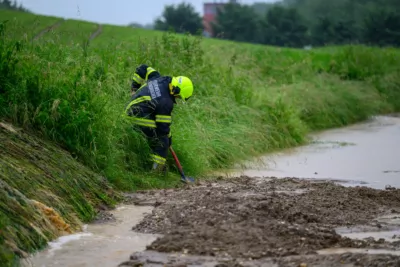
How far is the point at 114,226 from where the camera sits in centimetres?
902

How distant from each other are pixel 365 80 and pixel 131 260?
19.7 meters

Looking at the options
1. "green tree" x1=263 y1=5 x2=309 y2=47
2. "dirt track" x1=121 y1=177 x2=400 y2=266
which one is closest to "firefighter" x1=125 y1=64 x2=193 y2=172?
"dirt track" x1=121 y1=177 x2=400 y2=266

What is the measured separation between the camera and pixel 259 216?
28.4ft

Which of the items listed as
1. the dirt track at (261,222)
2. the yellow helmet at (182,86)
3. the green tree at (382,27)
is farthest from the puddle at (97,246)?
the green tree at (382,27)

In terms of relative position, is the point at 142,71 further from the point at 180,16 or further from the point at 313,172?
the point at 180,16

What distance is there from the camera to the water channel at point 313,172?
7.77 meters

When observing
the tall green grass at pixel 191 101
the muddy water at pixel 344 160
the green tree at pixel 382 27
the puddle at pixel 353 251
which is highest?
the green tree at pixel 382 27

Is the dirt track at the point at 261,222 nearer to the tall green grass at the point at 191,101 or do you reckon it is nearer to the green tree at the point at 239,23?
the tall green grass at the point at 191,101

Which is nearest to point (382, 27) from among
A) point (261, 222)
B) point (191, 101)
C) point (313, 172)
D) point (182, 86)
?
point (191, 101)

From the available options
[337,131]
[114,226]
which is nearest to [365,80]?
[337,131]

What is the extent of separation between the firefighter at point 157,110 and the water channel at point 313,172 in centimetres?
180

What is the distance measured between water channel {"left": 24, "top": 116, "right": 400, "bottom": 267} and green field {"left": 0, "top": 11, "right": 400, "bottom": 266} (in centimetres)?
50

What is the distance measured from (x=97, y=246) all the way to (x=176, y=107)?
6.19 m

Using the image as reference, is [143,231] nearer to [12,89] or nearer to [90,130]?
[90,130]
